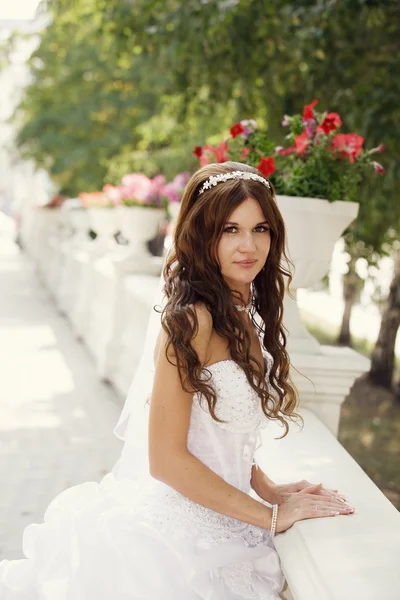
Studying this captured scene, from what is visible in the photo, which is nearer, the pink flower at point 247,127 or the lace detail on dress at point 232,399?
the lace detail on dress at point 232,399

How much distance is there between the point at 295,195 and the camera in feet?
12.1

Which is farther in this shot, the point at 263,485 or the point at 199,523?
the point at 263,485

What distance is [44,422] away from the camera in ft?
20.1

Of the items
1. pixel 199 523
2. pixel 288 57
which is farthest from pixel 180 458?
pixel 288 57

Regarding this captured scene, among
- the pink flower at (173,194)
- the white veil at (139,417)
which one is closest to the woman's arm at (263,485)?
the white veil at (139,417)

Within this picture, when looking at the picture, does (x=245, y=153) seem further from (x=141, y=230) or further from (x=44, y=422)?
(x=141, y=230)

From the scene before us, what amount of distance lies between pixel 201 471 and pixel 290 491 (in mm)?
322

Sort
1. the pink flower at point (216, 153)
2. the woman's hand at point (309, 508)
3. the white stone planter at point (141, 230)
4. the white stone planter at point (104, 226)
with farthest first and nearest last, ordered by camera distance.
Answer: the white stone planter at point (104, 226) → the white stone planter at point (141, 230) → the pink flower at point (216, 153) → the woman's hand at point (309, 508)

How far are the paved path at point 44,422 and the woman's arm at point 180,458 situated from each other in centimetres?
167

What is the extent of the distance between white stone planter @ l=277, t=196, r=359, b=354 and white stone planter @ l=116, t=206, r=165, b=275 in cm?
412

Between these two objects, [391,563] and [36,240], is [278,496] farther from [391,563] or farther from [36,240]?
[36,240]

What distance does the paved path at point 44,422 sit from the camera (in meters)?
4.59

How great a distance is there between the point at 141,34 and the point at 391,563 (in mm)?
5692

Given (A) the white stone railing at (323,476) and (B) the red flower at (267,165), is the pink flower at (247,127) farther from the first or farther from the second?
(A) the white stone railing at (323,476)
